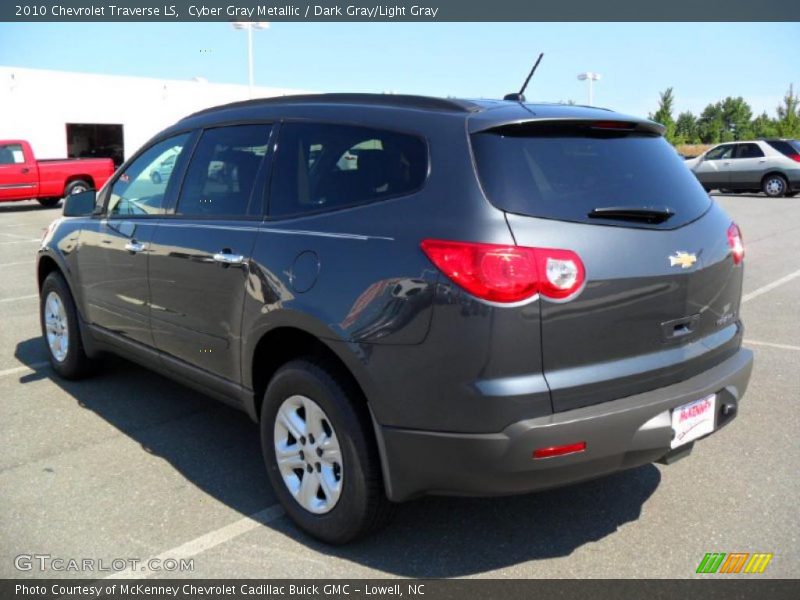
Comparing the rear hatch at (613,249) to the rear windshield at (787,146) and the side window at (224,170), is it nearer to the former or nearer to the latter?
the side window at (224,170)

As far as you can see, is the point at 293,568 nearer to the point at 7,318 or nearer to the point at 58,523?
the point at 58,523

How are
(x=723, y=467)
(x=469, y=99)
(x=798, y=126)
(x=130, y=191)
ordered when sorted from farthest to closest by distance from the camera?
(x=798, y=126) → (x=130, y=191) → (x=723, y=467) → (x=469, y=99)

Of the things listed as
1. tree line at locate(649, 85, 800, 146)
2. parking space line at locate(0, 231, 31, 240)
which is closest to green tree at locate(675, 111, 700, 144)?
tree line at locate(649, 85, 800, 146)

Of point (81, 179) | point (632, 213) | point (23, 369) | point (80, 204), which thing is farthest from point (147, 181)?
point (81, 179)

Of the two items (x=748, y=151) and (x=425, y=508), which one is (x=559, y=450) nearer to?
(x=425, y=508)

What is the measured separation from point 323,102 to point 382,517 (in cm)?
184

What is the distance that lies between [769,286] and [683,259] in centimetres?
651

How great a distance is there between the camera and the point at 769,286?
8.66m

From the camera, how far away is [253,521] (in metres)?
3.37

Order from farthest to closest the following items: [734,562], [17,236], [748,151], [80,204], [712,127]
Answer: [712,127] < [748,151] < [17,236] < [80,204] < [734,562]

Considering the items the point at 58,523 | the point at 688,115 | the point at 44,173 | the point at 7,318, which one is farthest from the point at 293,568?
the point at 688,115

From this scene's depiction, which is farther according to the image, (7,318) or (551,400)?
(7,318)

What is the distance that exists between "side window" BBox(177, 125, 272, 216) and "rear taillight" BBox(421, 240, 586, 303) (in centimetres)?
138

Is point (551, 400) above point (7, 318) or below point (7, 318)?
above
